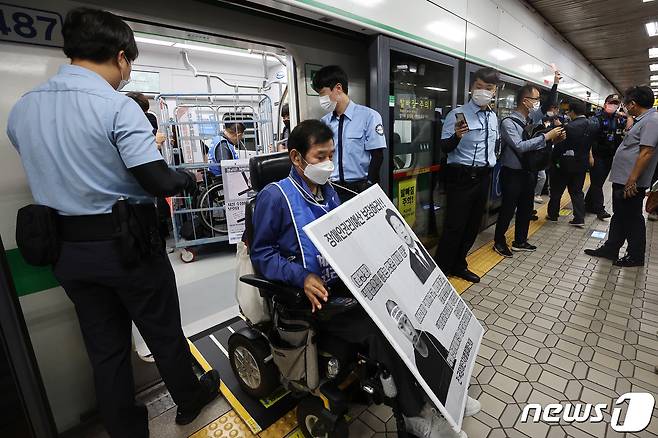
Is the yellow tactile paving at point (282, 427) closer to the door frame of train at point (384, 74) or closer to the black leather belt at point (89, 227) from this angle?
the black leather belt at point (89, 227)

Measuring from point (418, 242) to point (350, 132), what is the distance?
1.13 m

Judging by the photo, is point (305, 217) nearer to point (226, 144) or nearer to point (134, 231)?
point (134, 231)

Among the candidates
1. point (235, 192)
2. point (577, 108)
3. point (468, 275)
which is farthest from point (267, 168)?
point (577, 108)

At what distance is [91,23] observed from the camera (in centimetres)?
118

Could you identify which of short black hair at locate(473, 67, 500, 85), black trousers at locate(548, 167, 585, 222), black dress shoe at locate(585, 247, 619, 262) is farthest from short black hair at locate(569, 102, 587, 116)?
short black hair at locate(473, 67, 500, 85)

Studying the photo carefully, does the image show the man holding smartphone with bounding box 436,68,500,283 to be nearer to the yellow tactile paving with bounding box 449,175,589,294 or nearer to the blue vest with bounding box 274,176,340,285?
the yellow tactile paving with bounding box 449,175,589,294

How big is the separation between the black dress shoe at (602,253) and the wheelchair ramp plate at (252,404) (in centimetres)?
368

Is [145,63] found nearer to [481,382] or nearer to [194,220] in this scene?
[194,220]

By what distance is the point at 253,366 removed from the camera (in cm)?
170

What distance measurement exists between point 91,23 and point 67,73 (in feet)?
0.66

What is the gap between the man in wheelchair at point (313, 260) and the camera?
1.22m

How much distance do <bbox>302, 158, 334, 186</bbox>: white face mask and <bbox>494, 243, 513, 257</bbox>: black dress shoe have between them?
3.07 m

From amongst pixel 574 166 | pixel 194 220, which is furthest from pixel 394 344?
pixel 574 166

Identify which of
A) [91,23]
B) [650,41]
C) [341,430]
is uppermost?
[650,41]
